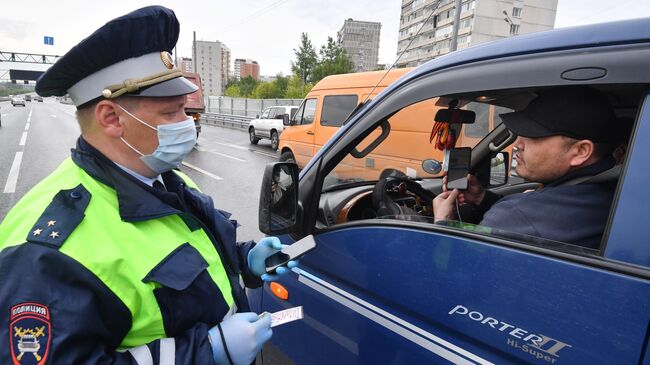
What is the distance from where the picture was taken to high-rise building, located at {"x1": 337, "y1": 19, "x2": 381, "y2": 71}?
8312 cm

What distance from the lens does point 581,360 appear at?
0.84 meters

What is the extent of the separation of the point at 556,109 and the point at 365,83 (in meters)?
6.39

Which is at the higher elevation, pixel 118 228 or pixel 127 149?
pixel 127 149

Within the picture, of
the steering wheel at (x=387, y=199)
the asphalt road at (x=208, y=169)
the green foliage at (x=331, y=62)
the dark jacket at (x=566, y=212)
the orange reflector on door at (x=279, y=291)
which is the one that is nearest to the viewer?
the dark jacket at (x=566, y=212)

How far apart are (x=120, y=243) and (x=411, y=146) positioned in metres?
1.52

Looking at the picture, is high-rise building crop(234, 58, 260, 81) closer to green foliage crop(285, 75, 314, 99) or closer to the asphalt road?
green foliage crop(285, 75, 314, 99)

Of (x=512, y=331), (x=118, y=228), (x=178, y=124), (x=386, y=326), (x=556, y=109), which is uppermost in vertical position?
(x=556, y=109)

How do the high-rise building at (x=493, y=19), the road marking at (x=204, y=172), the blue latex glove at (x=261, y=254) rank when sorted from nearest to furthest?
the blue latex glove at (x=261, y=254)
the road marking at (x=204, y=172)
the high-rise building at (x=493, y=19)

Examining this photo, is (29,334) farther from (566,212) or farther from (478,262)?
(566,212)

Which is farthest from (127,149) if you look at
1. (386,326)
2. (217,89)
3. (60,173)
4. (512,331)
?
(217,89)

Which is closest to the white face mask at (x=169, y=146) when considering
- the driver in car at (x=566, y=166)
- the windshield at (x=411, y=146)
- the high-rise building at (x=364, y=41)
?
the windshield at (x=411, y=146)

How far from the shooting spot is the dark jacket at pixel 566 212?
3.32ft

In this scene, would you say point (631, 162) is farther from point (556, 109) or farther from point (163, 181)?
point (163, 181)

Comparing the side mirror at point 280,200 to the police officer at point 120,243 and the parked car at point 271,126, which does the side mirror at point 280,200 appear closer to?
the police officer at point 120,243
